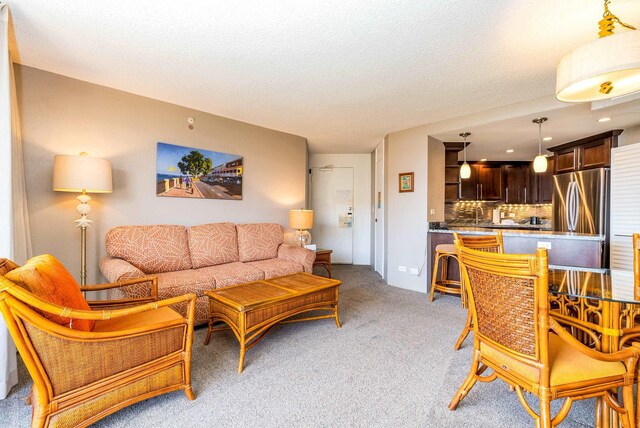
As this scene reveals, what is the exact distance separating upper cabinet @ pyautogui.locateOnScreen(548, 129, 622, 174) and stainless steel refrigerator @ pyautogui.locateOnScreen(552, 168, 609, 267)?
17cm

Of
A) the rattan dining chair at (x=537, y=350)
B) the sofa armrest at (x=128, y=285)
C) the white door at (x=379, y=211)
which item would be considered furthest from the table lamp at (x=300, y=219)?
the rattan dining chair at (x=537, y=350)

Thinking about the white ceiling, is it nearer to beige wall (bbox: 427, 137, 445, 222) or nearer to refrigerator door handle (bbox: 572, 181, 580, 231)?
beige wall (bbox: 427, 137, 445, 222)

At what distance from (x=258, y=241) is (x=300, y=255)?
0.63 meters

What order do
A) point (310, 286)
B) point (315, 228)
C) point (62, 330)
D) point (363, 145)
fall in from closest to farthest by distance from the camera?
point (62, 330), point (310, 286), point (363, 145), point (315, 228)

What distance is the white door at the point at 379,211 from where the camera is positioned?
5.00 meters

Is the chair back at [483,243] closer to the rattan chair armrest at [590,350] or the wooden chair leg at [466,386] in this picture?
the wooden chair leg at [466,386]

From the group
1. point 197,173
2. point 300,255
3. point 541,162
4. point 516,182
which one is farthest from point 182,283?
point 516,182

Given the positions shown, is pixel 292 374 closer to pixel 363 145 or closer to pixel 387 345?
pixel 387 345

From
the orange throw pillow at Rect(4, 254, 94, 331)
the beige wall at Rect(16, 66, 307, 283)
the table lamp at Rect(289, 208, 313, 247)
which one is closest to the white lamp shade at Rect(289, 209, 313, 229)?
the table lamp at Rect(289, 208, 313, 247)

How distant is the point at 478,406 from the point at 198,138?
3.78m

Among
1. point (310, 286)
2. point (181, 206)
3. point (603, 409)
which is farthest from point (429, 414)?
point (181, 206)

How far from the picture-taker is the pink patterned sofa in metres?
2.65

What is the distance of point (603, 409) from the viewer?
134cm

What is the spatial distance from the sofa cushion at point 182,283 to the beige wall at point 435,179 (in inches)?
121
